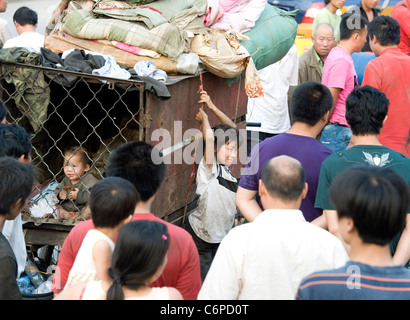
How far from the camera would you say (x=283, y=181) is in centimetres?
260

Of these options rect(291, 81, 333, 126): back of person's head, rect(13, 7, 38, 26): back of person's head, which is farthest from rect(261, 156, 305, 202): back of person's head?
rect(13, 7, 38, 26): back of person's head

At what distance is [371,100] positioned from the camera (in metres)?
3.38

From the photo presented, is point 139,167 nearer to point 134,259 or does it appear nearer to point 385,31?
point 134,259

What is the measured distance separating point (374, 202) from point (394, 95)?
3.03 metres

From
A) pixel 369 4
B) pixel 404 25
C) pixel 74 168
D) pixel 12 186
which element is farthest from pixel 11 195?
pixel 369 4

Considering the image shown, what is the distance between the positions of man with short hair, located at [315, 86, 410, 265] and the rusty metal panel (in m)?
1.27

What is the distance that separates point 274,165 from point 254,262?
0.45 metres

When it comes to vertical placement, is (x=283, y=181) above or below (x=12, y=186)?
above

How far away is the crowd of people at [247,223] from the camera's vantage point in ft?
6.72

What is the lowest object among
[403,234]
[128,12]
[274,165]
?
[403,234]

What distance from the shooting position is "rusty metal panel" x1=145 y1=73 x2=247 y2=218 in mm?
4059

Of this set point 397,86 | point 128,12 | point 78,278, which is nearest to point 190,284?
point 78,278

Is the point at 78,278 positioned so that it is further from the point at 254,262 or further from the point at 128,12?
the point at 128,12

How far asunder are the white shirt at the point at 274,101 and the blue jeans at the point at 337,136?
203cm
